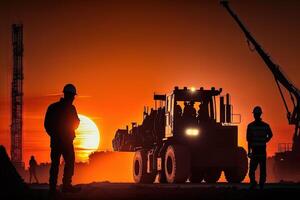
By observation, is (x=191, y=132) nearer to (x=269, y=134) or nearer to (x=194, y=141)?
(x=194, y=141)

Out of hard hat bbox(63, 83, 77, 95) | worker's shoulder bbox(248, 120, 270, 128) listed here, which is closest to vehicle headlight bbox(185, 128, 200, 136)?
worker's shoulder bbox(248, 120, 270, 128)

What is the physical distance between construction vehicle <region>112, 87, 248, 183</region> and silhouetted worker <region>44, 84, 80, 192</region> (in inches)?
408

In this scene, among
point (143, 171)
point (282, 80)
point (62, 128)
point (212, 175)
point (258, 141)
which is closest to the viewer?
point (62, 128)

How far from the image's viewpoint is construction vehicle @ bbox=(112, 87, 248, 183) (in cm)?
2867

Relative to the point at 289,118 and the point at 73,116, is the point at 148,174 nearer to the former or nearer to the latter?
the point at 73,116

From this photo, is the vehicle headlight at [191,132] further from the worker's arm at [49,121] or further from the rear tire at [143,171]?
the worker's arm at [49,121]

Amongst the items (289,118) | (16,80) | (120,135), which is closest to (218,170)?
(120,135)

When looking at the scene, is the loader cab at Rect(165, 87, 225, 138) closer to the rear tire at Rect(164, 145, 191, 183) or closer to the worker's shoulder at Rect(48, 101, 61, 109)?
the rear tire at Rect(164, 145, 191, 183)

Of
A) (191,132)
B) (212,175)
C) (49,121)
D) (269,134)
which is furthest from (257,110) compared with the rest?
(212,175)

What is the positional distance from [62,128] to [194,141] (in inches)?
473

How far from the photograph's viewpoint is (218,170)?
100 ft

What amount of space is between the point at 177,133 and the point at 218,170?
2.60 metres

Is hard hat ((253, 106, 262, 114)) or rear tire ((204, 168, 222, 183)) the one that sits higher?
hard hat ((253, 106, 262, 114))

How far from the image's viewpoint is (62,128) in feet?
58.5
